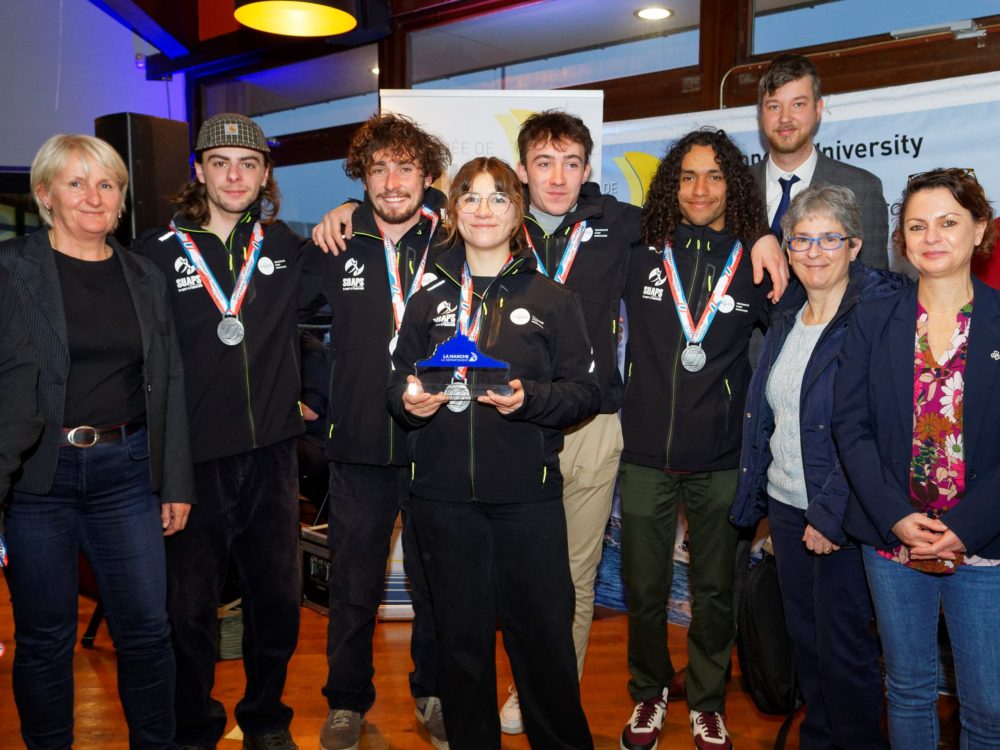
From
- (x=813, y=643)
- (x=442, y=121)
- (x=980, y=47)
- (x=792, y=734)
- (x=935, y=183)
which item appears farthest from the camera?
(x=442, y=121)

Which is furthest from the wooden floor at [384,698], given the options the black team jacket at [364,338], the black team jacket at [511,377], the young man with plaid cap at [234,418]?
the black team jacket at [511,377]

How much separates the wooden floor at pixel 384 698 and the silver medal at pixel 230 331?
146 centimetres

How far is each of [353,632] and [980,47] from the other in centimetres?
363

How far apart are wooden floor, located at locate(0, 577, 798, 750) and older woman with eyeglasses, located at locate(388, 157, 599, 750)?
74 centimetres

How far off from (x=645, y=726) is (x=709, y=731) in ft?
0.71

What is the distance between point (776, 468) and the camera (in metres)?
2.69

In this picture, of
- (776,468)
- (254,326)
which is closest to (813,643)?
(776,468)

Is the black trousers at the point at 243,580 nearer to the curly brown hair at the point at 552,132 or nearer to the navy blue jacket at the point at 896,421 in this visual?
the curly brown hair at the point at 552,132

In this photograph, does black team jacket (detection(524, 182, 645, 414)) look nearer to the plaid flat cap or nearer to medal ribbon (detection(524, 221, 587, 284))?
medal ribbon (detection(524, 221, 587, 284))

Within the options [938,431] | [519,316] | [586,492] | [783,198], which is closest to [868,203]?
[783,198]

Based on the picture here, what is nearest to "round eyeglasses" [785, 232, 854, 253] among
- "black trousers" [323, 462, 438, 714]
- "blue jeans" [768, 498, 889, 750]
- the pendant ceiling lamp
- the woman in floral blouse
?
the woman in floral blouse

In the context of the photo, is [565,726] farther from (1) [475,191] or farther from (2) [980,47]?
(2) [980,47]

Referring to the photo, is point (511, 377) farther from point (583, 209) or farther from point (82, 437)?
point (82, 437)

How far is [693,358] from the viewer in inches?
114
